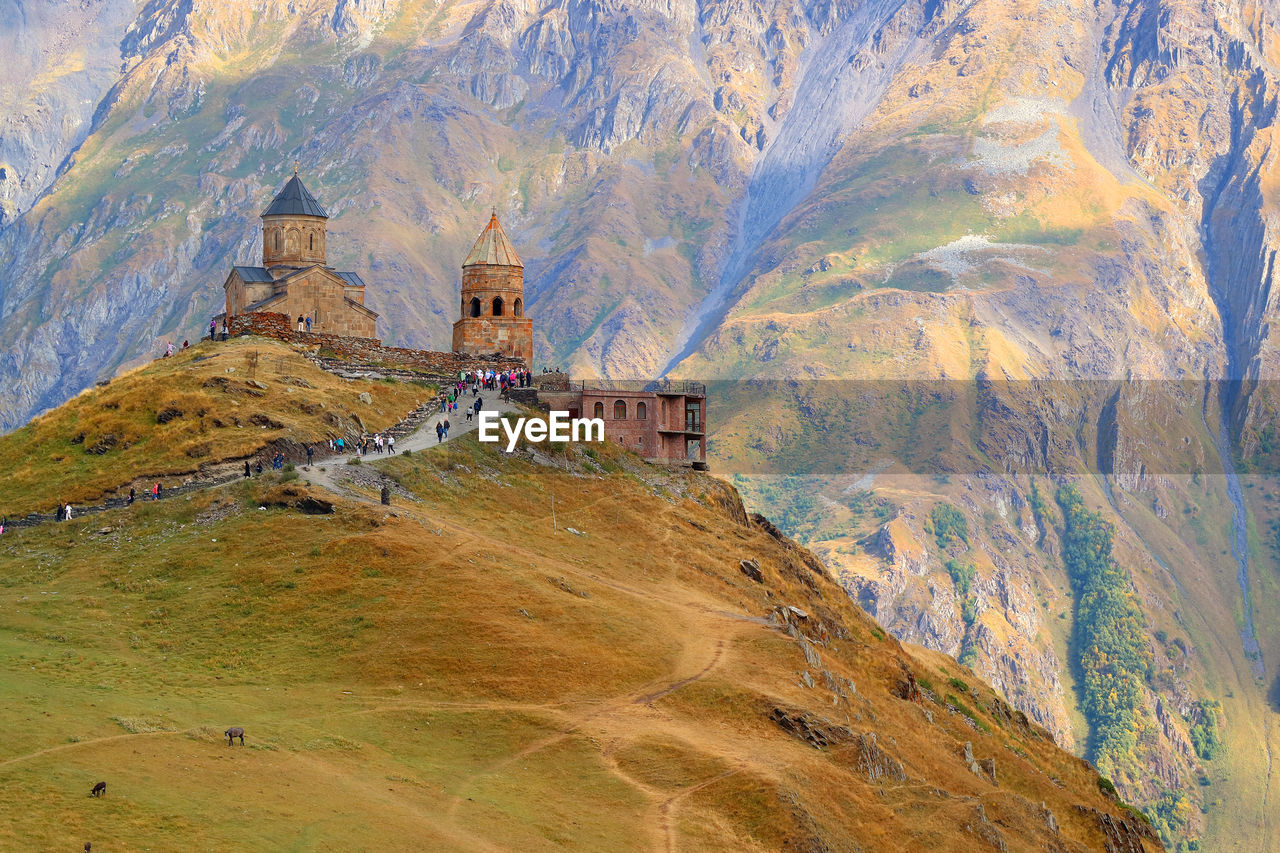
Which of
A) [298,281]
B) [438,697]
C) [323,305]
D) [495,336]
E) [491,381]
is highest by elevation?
[298,281]

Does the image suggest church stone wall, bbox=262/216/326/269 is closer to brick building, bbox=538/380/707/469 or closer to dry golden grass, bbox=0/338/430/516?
dry golden grass, bbox=0/338/430/516

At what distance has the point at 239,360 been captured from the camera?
108375mm

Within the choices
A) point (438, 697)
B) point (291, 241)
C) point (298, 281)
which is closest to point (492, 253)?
point (298, 281)

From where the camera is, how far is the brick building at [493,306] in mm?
134875

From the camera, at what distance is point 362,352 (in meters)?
126

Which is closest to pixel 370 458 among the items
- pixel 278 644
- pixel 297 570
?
pixel 297 570

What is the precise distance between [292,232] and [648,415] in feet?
130

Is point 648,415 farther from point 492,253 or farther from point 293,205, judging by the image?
point 293,205

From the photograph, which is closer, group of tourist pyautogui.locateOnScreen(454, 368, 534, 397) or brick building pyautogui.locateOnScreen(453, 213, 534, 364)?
group of tourist pyautogui.locateOnScreen(454, 368, 534, 397)

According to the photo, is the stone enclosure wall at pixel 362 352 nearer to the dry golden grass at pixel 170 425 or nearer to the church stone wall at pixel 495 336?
the church stone wall at pixel 495 336

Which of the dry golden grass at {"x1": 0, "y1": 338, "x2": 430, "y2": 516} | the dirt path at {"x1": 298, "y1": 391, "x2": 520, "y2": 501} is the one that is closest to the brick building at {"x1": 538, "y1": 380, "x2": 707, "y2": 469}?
the dirt path at {"x1": 298, "y1": 391, "x2": 520, "y2": 501}

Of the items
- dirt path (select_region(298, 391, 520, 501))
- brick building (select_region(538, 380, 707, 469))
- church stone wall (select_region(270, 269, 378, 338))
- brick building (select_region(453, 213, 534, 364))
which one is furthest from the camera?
brick building (select_region(453, 213, 534, 364))

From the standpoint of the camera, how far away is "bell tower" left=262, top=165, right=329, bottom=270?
13850cm

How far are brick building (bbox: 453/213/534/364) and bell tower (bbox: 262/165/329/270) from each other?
1477 centimetres
